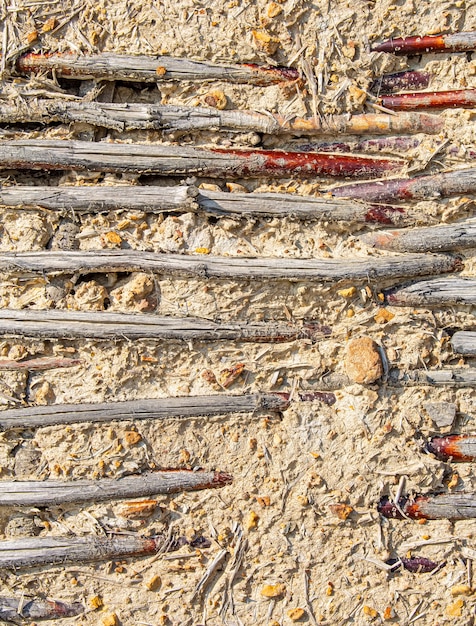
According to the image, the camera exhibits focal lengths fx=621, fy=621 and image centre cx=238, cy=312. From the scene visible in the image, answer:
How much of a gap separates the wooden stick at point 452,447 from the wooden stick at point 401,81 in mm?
1295

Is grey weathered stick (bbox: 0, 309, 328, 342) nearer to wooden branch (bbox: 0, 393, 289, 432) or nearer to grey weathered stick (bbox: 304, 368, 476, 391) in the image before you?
wooden branch (bbox: 0, 393, 289, 432)

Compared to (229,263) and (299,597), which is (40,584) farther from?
(229,263)

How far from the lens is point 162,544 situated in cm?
218

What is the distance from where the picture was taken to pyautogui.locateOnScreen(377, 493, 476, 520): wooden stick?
220 cm

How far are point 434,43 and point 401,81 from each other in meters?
0.16

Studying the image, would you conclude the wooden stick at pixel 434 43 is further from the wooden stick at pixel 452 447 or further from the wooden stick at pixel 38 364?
the wooden stick at pixel 38 364

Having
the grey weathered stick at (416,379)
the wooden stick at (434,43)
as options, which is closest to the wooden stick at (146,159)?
the wooden stick at (434,43)

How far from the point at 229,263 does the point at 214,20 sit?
0.88m

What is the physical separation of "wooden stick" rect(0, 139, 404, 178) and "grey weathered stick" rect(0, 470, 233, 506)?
1.10m

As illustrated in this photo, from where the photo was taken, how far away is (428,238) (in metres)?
2.24

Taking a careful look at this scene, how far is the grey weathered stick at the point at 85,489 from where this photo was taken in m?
2.15

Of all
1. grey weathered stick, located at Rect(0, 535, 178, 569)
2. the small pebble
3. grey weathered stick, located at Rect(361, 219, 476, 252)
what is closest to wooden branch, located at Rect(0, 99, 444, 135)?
grey weathered stick, located at Rect(361, 219, 476, 252)

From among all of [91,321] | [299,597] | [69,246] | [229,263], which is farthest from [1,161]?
[299,597]

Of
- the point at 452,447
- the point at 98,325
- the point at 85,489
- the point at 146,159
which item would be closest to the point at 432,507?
the point at 452,447
